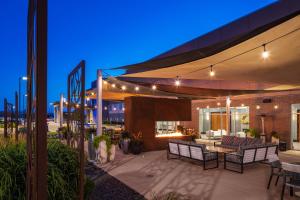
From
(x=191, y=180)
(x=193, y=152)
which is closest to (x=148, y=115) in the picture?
(x=193, y=152)

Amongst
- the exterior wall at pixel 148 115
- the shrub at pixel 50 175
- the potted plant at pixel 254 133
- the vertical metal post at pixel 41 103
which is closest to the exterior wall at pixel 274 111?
the potted plant at pixel 254 133

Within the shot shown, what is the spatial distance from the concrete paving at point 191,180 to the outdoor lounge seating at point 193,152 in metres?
0.29

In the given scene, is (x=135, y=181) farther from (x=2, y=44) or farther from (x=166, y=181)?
(x=2, y=44)

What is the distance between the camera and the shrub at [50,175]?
2.81 meters

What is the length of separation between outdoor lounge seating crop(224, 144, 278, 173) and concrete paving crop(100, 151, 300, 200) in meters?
0.28

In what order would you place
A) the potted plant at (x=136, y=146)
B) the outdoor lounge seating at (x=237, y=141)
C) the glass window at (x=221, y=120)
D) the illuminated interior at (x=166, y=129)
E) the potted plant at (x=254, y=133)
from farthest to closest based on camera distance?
the glass window at (x=221, y=120) < the potted plant at (x=254, y=133) < the illuminated interior at (x=166, y=129) < the potted plant at (x=136, y=146) < the outdoor lounge seating at (x=237, y=141)

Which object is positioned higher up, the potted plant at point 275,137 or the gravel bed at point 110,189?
the potted plant at point 275,137

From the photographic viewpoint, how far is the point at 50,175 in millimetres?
2883

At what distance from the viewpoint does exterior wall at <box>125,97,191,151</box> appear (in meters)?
11.0

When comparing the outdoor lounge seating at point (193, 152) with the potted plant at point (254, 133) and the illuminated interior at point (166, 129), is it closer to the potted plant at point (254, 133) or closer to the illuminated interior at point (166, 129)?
the illuminated interior at point (166, 129)

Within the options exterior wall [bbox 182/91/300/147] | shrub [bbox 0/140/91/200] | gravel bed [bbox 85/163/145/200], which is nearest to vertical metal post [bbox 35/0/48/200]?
shrub [bbox 0/140/91/200]

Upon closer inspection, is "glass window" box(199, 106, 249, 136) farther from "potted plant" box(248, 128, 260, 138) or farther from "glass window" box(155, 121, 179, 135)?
"glass window" box(155, 121, 179, 135)

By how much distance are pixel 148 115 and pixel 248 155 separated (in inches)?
201

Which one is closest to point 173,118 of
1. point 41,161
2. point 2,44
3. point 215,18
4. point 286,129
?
point 286,129
